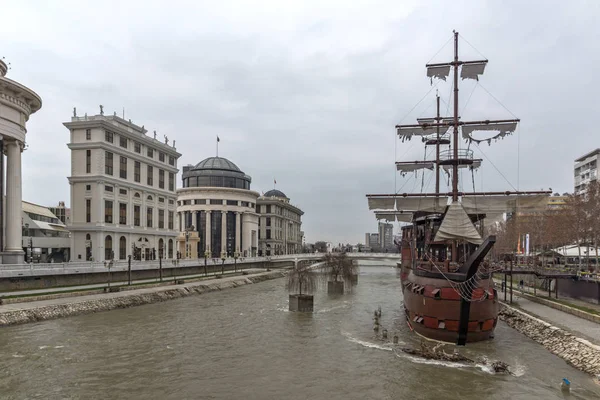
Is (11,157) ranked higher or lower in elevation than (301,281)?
higher

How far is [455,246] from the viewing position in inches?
1283

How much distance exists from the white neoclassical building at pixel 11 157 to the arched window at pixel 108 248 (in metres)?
19.1

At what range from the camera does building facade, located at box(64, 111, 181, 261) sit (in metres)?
66.1

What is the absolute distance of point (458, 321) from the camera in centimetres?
2594

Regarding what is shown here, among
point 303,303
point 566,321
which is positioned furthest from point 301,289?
point 566,321

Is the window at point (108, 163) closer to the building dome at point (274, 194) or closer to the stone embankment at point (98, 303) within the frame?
the stone embankment at point (98, 303)

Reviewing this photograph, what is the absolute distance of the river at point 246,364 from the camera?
60.3 feet

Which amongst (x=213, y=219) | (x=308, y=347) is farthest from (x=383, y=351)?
(x=213, y=219)

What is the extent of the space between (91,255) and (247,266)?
38137 millimetres

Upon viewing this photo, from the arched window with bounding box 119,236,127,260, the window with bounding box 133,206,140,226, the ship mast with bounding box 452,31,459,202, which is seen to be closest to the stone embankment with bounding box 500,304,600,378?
the ship mast with bounding box 452,31,459,202

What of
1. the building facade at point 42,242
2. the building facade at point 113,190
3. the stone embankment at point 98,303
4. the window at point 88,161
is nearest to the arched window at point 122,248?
the building facade at point 113,190

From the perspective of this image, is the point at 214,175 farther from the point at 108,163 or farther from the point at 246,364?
the point at 246,364

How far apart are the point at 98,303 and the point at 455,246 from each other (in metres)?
29.4

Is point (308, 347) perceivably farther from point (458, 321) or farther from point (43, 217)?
point (43, 217)
